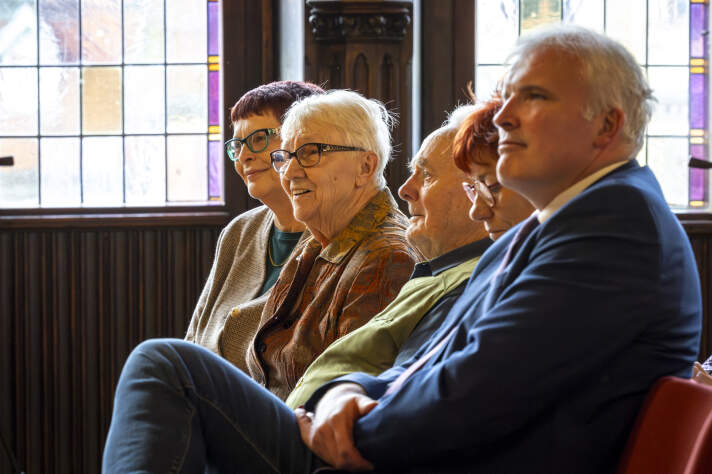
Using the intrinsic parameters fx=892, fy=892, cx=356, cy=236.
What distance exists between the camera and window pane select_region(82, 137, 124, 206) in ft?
14.4

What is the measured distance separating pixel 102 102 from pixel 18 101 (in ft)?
1.32

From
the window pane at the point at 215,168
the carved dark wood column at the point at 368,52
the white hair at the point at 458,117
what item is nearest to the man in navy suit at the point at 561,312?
the white hair at the point at 458,117

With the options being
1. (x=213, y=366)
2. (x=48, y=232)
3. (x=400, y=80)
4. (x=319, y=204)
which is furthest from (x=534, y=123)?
(x=48, y=232)

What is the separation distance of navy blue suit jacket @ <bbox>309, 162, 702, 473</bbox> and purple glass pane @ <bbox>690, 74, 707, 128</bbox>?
3.37 meters

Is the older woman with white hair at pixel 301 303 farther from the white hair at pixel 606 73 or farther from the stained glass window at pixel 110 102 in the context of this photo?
the stained glass window at pixel 110 102

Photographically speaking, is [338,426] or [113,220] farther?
[113,220]

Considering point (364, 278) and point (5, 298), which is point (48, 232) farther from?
point (364, 278)

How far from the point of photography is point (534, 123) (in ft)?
4.74

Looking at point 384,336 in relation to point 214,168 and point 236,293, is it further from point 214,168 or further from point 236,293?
point 214,168

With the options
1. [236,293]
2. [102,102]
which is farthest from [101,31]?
[236,293]

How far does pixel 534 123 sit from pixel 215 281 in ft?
5.51

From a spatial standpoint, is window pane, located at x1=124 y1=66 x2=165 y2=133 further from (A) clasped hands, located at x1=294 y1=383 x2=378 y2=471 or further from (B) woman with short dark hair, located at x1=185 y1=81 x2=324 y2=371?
(A) clasped hands, located at x1=294 y1=383 x2=378 y2=471

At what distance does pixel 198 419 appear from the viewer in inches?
62.8

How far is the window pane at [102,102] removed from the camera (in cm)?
439
